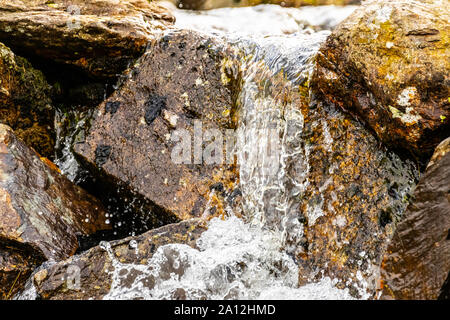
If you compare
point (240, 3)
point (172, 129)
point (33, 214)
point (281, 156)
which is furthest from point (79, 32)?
point (240, 3)

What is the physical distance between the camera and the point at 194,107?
4.33 meters

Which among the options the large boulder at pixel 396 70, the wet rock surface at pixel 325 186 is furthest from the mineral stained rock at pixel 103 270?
the large boulder at pixel 396 70

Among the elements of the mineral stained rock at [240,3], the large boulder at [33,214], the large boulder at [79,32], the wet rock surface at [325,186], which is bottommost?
the large boulder at [33,214]

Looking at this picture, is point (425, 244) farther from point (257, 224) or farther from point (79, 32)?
point (79, 32)

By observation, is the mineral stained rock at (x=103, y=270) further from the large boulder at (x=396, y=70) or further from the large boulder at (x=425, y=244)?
the large boulder at (x=396, y=70)

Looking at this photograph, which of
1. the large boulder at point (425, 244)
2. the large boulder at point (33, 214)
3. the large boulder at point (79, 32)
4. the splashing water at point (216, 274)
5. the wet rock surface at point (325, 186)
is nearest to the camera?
the large boulder at point (425, 244)

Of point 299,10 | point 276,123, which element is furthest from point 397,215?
point 299,10

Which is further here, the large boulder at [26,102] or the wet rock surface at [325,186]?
the large boulder at [26,102]

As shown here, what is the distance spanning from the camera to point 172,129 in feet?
13.9

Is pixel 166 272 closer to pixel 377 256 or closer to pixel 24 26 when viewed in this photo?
pixel 377 256

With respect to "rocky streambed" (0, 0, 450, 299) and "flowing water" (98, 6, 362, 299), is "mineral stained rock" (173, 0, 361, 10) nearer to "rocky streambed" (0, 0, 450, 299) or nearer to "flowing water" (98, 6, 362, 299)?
"rocky streambed" (0, 0, 450, 299)

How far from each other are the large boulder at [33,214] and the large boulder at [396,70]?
2.93m

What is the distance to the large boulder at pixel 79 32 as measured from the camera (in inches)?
179
